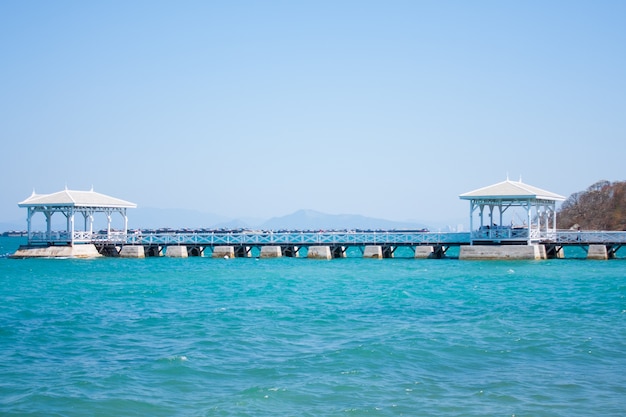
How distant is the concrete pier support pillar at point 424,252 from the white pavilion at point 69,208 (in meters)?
22.2

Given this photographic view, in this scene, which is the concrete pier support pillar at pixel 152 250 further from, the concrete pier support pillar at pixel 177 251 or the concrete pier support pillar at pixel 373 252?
the concrete pier support pillar at pixel 373 252

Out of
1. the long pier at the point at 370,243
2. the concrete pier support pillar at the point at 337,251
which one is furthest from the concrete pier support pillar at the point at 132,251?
the concrete pier support pillar at the point at 337,251

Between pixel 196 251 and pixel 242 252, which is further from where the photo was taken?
pixel 196 251

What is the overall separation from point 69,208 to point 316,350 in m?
40.5

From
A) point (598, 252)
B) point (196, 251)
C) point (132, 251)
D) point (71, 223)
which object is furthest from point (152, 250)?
point (598, 252)

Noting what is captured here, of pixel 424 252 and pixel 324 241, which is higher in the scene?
pixel 324 241

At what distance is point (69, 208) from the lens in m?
53.2

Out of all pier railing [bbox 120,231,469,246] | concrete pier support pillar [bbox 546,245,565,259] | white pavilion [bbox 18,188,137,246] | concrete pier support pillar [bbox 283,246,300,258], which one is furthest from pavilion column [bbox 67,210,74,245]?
concrete pier support pillar [bbox 546,245,565,259]

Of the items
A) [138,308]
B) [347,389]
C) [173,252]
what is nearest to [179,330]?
[138,308]

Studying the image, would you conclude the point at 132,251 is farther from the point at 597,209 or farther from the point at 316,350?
the point at 597,209

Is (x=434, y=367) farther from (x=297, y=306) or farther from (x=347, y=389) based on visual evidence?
(x=297, y=306)

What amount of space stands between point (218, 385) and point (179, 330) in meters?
6.11

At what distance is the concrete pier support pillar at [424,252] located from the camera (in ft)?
171

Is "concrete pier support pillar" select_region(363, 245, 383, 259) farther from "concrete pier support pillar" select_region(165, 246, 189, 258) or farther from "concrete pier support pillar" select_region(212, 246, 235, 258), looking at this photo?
"concrete pier support pillar" select_region(165, 246, 189, 258)
